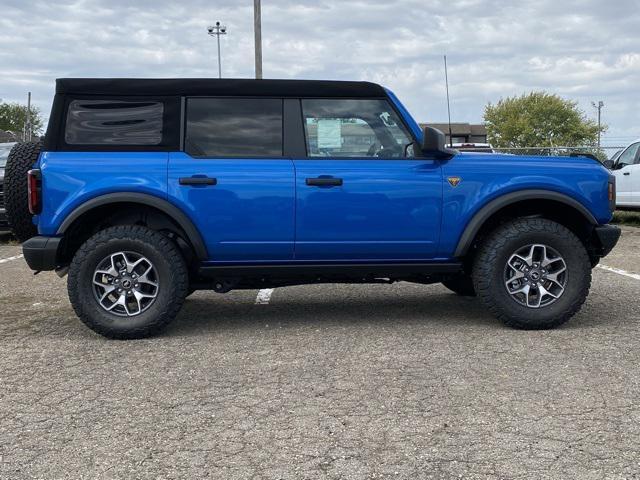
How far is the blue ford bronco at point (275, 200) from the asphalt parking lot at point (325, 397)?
409mm

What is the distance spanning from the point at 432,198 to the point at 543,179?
83 cm

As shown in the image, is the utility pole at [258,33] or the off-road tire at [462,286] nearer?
the off-road tire at [462,286]

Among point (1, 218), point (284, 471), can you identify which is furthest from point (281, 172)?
point (1, 218)

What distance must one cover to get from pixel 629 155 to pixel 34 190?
12343mm

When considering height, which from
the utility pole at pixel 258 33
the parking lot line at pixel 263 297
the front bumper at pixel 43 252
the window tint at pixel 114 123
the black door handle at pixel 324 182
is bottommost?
the parking lot line at pixel 263 297

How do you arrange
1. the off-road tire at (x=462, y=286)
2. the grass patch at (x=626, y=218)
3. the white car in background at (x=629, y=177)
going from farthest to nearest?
the grass patch at (x=626, y=218), the white car in background at (x=629, y=177), the off-road tire at (x=462, y=286)

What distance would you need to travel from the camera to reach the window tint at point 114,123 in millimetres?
5203

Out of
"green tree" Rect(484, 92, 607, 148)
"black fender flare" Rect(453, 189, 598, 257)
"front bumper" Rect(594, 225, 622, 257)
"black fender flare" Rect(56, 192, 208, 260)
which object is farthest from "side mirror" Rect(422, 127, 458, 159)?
"green tree" Rect(484, 92, 607, 148)

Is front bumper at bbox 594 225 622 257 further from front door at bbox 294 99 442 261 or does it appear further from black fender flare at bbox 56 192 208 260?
black fender flare at bbox 56 192 208 260

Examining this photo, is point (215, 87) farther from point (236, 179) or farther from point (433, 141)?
point (433, 141)

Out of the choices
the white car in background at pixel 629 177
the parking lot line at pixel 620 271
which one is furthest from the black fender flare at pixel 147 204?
the white car in background at pixel 629 177

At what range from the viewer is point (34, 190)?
16.5ft

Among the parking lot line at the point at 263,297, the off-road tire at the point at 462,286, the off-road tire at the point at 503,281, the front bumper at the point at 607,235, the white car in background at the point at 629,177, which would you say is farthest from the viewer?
the white car in background at the point at 629,177

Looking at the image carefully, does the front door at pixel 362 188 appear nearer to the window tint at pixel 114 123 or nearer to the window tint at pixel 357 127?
the window tint at pixel 357 127
